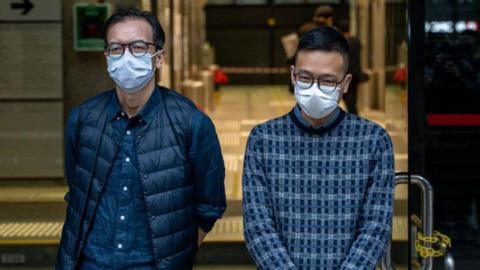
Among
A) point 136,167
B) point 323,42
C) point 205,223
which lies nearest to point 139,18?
point 136,167

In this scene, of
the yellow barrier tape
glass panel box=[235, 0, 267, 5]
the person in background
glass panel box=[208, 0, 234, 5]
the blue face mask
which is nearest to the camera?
the blue face mask

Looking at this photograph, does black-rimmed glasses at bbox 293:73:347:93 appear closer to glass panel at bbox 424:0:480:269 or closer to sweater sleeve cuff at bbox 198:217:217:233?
sweater sleeve cuff at bbox 198:217:217:233

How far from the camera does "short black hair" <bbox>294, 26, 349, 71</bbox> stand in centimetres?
291

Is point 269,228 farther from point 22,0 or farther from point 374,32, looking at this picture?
point 374,32

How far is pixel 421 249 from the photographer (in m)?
4.30

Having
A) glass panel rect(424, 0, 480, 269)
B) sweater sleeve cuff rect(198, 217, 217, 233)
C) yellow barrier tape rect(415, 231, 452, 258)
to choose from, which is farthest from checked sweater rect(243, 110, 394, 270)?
glass panel rect(424, 0, 480, 269)

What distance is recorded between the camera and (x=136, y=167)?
3084 millimetres

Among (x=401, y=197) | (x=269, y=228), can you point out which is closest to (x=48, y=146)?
(x=401, y=197)

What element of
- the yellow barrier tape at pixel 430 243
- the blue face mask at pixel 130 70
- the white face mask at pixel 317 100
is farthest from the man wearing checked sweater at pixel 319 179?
the yellow barrier tape at pixel 430 243

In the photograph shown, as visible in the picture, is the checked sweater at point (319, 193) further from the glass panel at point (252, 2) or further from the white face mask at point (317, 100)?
the glass panel at point (252, 2)

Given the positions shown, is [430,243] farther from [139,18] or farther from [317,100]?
[139,18]

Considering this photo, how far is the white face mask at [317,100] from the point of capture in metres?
2.88

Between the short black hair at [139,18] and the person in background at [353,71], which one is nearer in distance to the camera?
the short black hair at [139,18]

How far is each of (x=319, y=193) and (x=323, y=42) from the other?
449 mm
